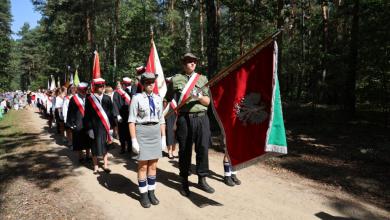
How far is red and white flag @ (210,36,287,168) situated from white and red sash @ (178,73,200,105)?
44 cm

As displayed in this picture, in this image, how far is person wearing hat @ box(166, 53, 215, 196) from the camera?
6.10 metres

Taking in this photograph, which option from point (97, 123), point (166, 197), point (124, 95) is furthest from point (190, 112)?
point (124, 95)

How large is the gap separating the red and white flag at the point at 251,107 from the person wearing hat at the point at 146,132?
102 cm

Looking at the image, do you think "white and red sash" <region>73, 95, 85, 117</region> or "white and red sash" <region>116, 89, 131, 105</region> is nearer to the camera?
"white and red sash" <region>73, 95, 85, 117</region>

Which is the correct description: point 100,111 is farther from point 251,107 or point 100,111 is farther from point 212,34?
point 212,34

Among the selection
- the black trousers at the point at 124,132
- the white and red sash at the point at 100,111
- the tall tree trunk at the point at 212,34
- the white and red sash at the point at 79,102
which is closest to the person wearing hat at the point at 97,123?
the white and red sash at the point at 100,111

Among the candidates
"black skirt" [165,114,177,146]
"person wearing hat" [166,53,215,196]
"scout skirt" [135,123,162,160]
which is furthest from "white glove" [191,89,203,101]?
"black skirt" [165,114,177,146]

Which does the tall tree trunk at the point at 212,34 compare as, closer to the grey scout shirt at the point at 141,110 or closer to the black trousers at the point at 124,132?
the black trousers at the point at 124,132

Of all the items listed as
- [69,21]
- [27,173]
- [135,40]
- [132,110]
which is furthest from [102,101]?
[69,21]

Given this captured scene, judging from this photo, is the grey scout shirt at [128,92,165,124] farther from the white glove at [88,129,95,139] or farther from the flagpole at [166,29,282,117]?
the white glove at [88,129,95,139]

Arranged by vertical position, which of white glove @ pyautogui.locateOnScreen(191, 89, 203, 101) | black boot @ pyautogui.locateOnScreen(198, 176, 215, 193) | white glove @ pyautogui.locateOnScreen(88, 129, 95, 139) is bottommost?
black boot @ pyautogui.locateOnScreen(198, 176, 215, 193)

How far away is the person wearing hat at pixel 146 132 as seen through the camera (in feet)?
19.0

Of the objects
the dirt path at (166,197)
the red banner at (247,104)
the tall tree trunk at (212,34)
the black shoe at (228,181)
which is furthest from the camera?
the tall tree trunk at (212,34)

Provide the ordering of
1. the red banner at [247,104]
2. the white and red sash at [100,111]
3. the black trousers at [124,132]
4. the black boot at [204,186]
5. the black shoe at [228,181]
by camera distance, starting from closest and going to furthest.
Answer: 1. the red banner at [247,104]
2. the black boot at [204,186]
3. the black shoe at [228,181]
4. the white and red sash at [100,111]
5. the black trousers at [124,132]
